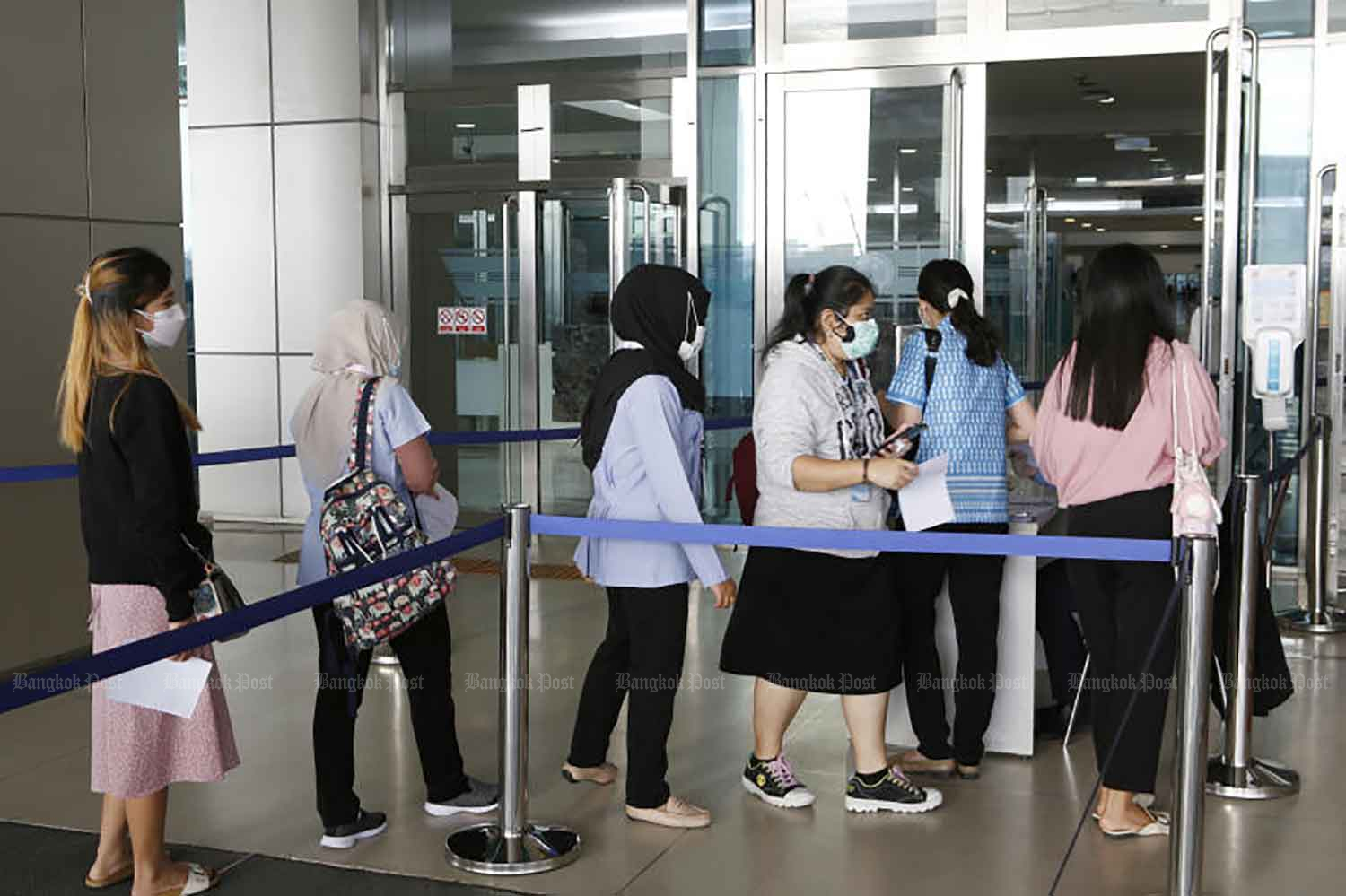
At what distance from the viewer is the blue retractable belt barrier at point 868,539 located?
3869 mm

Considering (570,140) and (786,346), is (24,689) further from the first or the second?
(570,140)

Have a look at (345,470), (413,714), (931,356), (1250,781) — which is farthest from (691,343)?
(1250,781)

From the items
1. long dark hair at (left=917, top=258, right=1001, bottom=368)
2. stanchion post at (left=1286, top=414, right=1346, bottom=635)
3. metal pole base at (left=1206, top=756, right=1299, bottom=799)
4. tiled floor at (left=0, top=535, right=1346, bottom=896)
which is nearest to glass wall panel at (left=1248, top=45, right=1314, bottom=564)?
stanchion post at (left=1286, top=414, right=1346, bottom=635)

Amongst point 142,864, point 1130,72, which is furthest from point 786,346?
point 1130,72

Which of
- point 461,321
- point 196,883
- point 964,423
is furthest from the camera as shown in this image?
point 461,321

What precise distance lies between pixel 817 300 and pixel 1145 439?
972 mm

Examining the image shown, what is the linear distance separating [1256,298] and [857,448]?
227 cm

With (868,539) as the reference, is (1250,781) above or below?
below

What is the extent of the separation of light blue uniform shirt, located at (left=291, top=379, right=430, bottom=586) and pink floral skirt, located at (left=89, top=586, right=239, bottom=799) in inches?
17.8

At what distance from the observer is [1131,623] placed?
172 inches

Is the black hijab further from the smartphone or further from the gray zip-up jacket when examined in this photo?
the smartphone

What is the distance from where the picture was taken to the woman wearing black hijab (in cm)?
428

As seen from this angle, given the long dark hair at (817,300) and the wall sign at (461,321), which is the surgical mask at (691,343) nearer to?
the long dark hair at (817,300)

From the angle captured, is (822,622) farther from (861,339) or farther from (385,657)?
(385,657)
